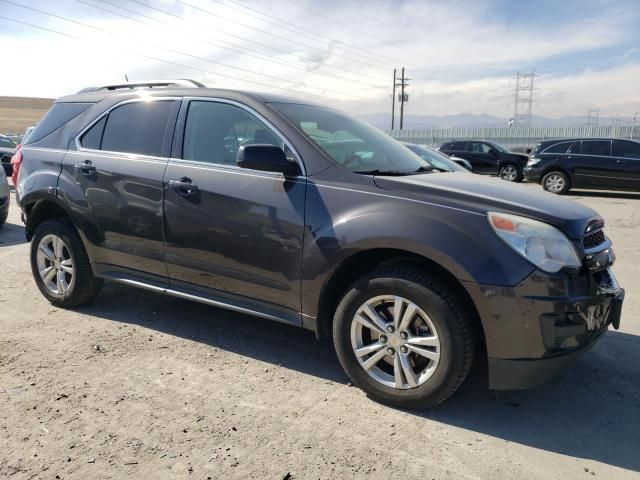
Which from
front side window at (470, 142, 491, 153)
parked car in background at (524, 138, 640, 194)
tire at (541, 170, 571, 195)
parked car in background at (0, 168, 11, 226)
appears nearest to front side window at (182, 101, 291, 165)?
parked car in background at (0, 168, 11, 226)

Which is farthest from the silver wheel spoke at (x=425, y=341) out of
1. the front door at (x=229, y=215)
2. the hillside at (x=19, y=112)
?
the hillside at (x=19, y=112)

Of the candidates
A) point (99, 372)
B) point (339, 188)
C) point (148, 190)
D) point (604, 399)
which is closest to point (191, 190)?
point (148, 190)

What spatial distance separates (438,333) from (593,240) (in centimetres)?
108

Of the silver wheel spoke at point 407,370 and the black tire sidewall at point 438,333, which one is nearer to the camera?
the black tire sidewall at point 438,333

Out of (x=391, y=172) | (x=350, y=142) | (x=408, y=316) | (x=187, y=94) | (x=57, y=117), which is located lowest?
(x=408, y=316)

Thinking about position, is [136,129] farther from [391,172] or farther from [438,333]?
[438,333]

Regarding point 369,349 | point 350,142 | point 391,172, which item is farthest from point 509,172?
point 369,349

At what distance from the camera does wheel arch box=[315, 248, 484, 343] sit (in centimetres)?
284

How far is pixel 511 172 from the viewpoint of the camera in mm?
19719

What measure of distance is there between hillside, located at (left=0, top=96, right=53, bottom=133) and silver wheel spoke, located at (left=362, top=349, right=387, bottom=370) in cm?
6178

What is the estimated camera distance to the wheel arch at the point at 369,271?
2.84 metres

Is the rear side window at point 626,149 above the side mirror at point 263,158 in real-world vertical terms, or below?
below

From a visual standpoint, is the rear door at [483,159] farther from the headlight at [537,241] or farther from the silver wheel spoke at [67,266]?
the headlight at [537,241]

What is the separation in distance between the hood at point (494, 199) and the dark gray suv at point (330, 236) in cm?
1
